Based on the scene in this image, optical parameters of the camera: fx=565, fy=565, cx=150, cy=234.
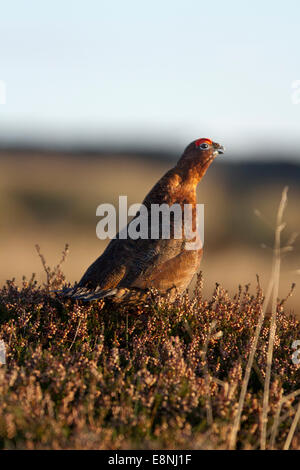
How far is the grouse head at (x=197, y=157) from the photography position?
5980 mm

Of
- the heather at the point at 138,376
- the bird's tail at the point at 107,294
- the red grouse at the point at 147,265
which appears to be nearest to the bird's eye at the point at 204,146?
the red grouse at the point at 147,265

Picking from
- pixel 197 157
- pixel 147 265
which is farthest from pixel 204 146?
A: pixel 147 265

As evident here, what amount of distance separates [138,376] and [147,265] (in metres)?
1.50

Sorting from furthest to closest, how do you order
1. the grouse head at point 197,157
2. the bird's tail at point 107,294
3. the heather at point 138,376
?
the grouse head at point 197,157 → the bird's tail at point 107,294 → the heather at point 138,376

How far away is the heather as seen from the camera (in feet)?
11.5

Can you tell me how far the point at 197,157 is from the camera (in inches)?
236

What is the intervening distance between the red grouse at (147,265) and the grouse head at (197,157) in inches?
8.2

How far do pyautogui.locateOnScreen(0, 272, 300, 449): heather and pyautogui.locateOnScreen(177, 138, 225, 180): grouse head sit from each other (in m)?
1.14

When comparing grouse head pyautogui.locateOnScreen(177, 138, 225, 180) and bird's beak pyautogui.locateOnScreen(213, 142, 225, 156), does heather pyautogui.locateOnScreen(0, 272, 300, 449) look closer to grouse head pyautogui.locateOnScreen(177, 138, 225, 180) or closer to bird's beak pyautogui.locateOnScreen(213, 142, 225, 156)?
grouse head pyautogui.locateOnScreen(177, 138, 225, 180)

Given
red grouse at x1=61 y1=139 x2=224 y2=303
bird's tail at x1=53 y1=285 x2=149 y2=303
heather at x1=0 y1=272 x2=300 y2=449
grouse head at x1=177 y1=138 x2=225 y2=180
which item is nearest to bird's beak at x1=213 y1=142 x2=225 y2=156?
grouse head at x1=177 y1=138 x2=225 y2=180

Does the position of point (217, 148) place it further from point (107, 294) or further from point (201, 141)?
point (107, 294)

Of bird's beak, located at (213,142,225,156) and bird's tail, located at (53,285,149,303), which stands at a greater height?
bird's beak, located at (213,142,225,156)

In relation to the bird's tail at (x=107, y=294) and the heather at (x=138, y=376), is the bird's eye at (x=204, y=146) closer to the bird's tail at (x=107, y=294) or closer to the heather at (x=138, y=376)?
the heather at (x=138, y=376)

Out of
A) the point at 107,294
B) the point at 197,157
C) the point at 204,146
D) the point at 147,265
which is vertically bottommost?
the point at 107,294
